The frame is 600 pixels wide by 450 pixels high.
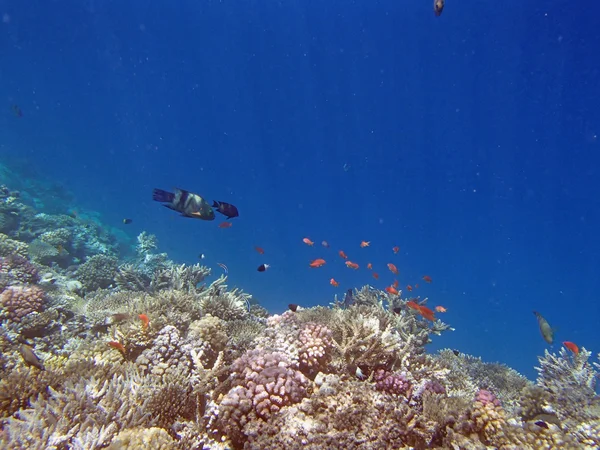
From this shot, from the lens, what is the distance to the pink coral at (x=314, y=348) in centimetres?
430

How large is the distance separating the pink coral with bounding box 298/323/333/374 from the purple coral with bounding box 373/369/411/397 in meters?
0.77

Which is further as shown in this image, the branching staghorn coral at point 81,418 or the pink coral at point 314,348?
the pink coral at point 314,348

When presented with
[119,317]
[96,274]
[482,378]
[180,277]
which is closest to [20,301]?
[119,317]

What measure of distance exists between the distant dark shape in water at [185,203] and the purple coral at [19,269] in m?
5.63

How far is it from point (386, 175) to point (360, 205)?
48.7ft

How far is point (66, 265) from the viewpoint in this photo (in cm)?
1233

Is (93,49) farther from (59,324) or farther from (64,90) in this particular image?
(59,324)

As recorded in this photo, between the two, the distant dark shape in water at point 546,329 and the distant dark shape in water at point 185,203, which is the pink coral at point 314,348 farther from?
the distant dark shape in water at point 546,329

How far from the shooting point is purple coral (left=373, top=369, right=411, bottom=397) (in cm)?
395

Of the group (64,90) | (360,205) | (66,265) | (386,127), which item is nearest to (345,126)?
(386,127)

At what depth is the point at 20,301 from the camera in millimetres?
5902

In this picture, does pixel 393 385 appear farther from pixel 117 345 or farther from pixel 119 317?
pixel 119 317

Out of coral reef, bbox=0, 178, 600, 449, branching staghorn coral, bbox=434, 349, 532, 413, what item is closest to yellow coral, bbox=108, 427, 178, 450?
coral reef, bbox=0, 178, 600, 449

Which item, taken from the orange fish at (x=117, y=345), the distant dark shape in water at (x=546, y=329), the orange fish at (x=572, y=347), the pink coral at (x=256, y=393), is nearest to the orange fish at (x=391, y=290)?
the distant dark shape in water at (x=546, y=329)
